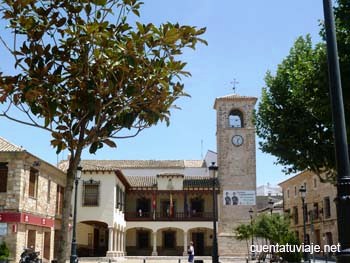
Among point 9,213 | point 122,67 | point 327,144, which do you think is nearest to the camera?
point 122,67

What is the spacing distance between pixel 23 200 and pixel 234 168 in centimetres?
2528

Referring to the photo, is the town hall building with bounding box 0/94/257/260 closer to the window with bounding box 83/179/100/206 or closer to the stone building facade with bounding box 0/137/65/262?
the window with bounding box 83/179/100/206

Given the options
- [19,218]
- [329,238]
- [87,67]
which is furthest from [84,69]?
[329,238]

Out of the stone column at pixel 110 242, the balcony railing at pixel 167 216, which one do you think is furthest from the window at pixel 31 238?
the balcony railing at pixel 167 216

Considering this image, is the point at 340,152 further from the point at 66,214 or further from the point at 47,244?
the point at 47,244

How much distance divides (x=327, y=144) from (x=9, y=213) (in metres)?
14.9

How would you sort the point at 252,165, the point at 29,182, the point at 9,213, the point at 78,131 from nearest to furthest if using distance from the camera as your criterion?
the point at 78,131
the point at 9,213
the point at 29,182
the point at 252,165

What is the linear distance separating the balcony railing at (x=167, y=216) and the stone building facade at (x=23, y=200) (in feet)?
56.4

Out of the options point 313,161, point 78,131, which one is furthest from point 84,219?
point 78,131

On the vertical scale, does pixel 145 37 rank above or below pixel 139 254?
above

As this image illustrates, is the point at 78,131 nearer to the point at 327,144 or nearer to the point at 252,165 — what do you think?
the point at 327,144

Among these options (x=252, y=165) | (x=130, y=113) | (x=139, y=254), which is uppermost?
(x=252, y=165)

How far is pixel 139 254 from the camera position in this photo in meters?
45.4

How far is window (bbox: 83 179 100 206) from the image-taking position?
36600 mm
